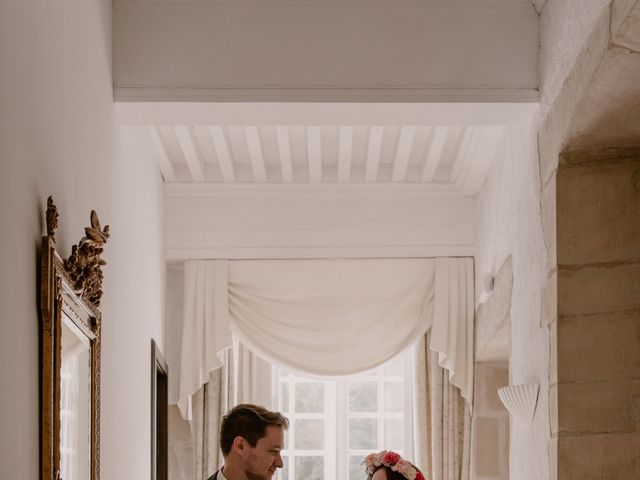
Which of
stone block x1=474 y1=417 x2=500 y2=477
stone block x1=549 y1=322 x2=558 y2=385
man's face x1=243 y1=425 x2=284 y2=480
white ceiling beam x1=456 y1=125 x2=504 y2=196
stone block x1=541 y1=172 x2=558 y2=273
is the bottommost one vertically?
stone block x1=474 y1=417 x2=500 y2=477

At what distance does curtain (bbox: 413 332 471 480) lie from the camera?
289 inches

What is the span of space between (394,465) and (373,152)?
2.04 meters

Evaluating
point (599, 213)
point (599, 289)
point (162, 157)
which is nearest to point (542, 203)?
point (599, 213)

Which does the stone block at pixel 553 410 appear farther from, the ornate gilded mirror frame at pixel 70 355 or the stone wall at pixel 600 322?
the ornate gilded mirror frame at pixel 70 355

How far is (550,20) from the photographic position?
4.68 m

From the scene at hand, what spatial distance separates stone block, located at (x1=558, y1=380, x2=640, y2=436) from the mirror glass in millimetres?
1620

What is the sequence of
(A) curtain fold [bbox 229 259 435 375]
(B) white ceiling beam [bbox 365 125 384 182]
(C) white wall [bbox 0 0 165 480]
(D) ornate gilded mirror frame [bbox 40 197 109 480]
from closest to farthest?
(C) white wall [bbox 0 0 165 480], (D) ornate gilded mirror frame [bbox 40 197 109 480], (B) white ceiling beam [bbox 365 125 384 182], (A) curtain fold [bbox 229 259 435 375]

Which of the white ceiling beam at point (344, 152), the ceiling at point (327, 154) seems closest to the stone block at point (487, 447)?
the ceiling at point (327, 154)

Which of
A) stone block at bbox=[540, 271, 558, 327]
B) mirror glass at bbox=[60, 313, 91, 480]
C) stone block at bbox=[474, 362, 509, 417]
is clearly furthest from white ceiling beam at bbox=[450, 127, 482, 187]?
mirror glass at bbox=[60, 313, 91, 480]

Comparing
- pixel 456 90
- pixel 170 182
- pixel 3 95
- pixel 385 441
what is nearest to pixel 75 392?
pixel 3 95

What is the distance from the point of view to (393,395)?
807 cm

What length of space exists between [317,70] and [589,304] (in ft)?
4.70

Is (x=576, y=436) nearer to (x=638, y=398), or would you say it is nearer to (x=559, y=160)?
(x=638, y=398)

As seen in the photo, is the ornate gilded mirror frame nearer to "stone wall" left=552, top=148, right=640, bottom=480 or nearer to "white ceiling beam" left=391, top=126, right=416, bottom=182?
"stone wall" left=552, top=148, right=640, bottom=480
